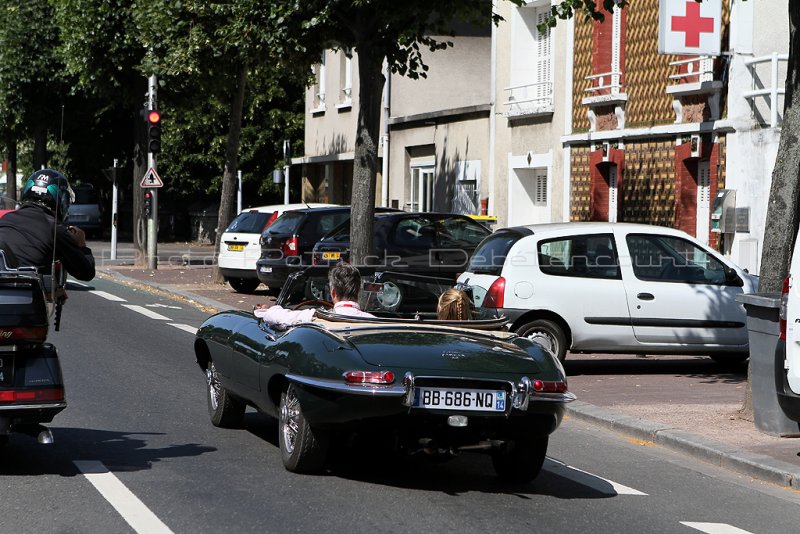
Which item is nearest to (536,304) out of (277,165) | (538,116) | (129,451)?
(129,451)

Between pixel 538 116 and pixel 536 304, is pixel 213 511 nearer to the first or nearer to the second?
pixel 536 304

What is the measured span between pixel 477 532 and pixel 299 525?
0.87 m

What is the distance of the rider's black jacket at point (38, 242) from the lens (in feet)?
27.0

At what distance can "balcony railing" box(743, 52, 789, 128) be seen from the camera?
1975cm

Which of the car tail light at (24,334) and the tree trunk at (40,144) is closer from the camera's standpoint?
the car tail light at (24,334)

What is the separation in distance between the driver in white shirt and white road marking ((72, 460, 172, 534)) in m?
1.42

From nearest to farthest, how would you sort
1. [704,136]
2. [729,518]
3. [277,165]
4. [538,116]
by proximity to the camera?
1. [729,518]
2. [704,136]
3. [538,116]
4. [277,165]

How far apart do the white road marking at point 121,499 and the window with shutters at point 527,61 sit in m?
20.9

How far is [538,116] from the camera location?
2772 centimetres

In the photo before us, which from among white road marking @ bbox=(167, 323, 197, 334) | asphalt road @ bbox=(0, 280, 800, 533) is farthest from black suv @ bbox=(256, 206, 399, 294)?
asphalt road @ bbox=(0, 280, 800, 533)

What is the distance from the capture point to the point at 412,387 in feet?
23.9

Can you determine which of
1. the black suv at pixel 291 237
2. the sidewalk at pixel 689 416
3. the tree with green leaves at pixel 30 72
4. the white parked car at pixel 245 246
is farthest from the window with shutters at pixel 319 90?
the sidewalk at pixel 689 416

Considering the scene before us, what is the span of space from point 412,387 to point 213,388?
3.09 m

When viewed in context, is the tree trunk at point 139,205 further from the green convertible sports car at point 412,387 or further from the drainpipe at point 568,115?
the green convertible sports car at point 412,387
